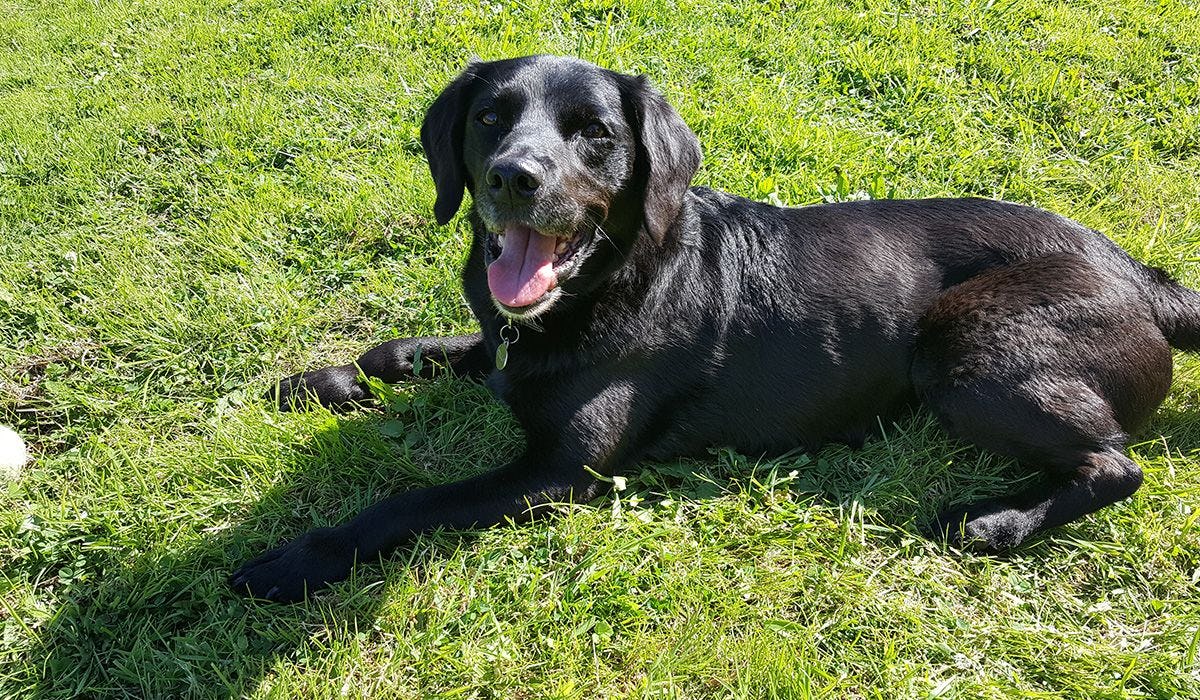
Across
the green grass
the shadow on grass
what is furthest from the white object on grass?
the shadow on grass

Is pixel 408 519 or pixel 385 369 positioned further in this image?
pixel 385 369

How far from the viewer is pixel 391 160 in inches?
167

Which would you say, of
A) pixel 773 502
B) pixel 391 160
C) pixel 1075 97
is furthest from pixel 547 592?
pixel 1075 97

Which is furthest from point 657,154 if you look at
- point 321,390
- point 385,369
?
point 321,390

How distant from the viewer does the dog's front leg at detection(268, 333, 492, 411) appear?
3.17 meters

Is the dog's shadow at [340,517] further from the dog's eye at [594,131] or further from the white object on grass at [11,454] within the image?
the dog's eye at [594,131]

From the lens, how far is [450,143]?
9.18 ft

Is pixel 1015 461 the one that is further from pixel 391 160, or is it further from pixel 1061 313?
pixel 391 160

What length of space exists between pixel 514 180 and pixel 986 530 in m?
1.90

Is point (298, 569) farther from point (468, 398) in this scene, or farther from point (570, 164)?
point (570, 164)

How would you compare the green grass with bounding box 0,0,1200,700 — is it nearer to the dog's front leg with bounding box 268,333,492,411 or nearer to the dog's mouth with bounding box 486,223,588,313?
the dog's front leg with bounding box 268,333,492,411

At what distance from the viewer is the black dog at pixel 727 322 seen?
8.41 feet

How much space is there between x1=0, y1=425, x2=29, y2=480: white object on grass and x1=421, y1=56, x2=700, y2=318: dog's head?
75.0 inches

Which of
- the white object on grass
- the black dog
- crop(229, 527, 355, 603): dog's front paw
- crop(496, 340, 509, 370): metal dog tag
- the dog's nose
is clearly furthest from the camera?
the white object on grass
